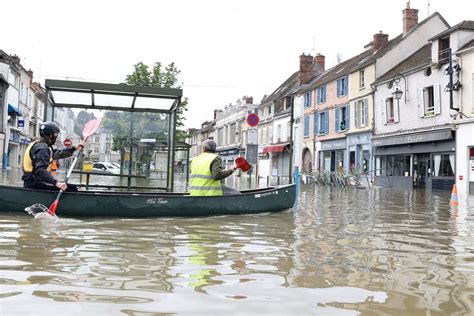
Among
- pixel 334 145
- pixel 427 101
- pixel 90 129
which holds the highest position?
pixel 427 101

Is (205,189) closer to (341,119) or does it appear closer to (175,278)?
(175,278)

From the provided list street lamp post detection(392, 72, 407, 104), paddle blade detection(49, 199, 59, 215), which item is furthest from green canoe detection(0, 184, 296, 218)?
street lamp post detection(392, 72, 407, 104)

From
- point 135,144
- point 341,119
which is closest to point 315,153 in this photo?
point 341,119

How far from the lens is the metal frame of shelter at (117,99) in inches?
407

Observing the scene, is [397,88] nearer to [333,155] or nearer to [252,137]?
[333,155]

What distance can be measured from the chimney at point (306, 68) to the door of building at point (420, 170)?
18.2 m

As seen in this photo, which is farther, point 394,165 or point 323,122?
point 323,122

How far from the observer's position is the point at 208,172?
8.66m

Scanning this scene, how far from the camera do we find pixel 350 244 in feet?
20.1

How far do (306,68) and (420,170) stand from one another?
63.5 ft

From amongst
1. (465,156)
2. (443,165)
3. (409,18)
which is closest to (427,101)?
(443,165)

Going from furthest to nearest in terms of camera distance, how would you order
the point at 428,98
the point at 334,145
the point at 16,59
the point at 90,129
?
the point at 16,59 < the point at 334,145 < the point at 428,98 < the point at 90,129

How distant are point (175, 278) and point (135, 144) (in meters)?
9.14

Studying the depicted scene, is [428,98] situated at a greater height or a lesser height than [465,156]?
greater
